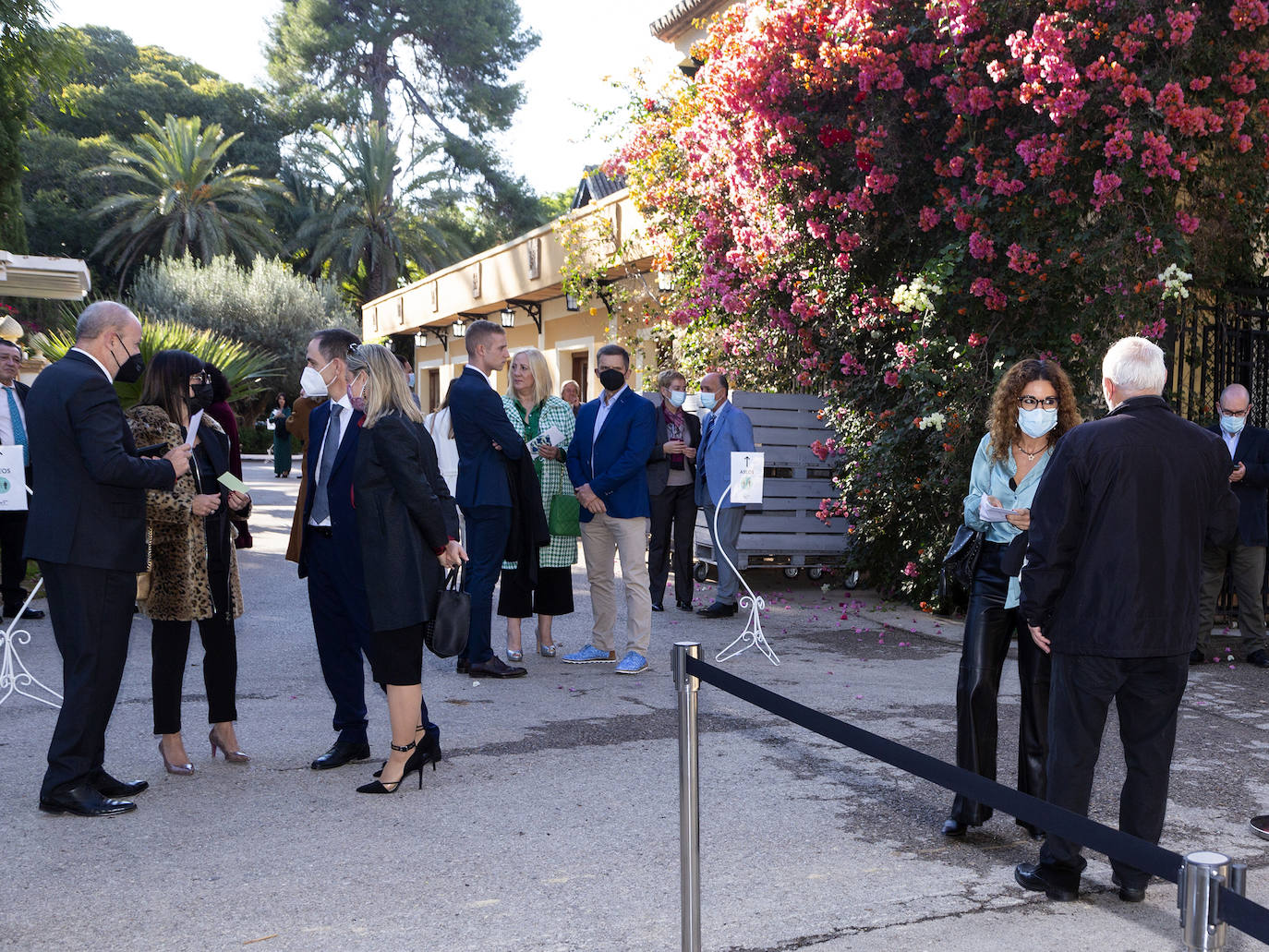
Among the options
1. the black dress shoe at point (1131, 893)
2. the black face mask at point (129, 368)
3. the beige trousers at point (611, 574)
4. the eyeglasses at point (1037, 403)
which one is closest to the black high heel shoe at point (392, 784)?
the black face mask at point (129, 368)

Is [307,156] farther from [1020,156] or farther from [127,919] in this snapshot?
[127,919]

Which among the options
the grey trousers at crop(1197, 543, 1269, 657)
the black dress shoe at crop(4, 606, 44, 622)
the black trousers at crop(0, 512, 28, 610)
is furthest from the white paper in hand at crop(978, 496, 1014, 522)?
the black dress shoe at crop(4, 606, 44, 622)

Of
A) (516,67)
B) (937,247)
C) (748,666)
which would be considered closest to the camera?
(748,666)

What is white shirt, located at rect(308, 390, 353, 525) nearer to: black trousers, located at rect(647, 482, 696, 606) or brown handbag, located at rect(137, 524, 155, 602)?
brown handbag, located at rect(137, 524, 155, 602)

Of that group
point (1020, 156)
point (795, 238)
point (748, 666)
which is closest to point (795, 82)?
point (795, 238)

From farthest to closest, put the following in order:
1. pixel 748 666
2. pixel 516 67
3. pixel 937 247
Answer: pixel 516 67
pixel 937 247
pixel 748 666

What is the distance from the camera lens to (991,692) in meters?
4.35

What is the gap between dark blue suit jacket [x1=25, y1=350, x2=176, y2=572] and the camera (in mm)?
4438

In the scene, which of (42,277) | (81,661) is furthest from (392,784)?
(42,277)

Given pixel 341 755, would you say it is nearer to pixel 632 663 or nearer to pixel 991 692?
pixel 632 663

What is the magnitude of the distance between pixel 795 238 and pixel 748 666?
4575 millimetres

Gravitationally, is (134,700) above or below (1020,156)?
below

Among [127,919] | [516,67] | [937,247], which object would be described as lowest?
[127,919]

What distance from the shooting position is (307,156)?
1737 inches
